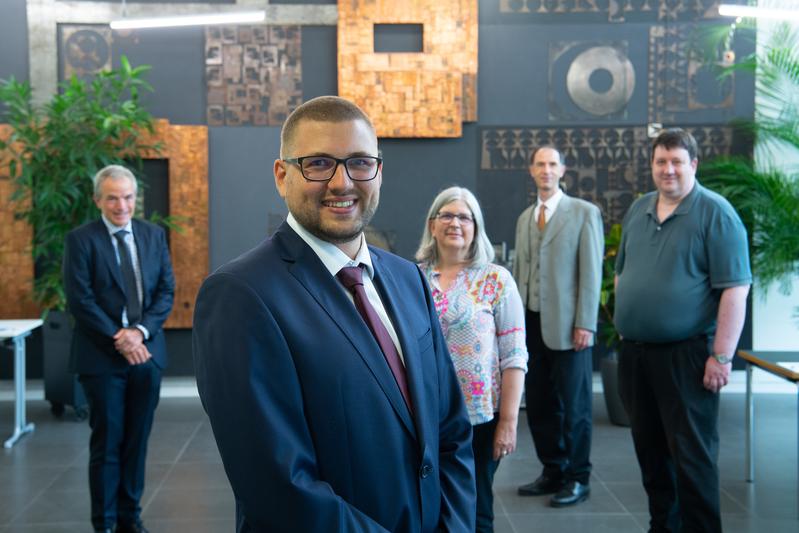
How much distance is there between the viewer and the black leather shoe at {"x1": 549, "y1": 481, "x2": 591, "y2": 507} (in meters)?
4.59

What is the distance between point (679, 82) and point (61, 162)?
5.33m

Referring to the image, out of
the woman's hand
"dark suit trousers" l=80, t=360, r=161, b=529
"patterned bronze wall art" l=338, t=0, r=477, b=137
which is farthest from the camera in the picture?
"patterned bronze wall art" l=338, t=0, r=477, b=137

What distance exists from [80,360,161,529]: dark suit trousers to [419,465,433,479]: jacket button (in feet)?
8.82

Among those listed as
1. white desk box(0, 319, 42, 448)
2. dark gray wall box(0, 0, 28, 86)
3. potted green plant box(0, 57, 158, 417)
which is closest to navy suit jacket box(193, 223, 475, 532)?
white desk box(0, 319, 42, 448)

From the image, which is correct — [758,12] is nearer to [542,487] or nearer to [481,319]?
[542,487]

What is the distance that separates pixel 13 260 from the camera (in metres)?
7.27

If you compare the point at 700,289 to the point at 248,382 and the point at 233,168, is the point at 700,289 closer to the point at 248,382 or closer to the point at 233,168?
the point at 248,382

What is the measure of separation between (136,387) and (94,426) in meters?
0.26

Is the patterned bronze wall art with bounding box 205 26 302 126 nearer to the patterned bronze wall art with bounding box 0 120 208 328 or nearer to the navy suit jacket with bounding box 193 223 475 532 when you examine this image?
the patterned bronze wall art with bounding box 0 120 208 328

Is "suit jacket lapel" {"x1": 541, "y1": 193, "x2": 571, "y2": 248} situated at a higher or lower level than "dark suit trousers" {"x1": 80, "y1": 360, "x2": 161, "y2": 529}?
higher

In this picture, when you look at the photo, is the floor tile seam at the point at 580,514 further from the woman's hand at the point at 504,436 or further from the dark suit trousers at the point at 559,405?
the woman's hand at the point at 504,436

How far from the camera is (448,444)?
6.11 ft

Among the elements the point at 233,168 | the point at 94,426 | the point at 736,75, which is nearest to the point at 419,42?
the point at 233,168

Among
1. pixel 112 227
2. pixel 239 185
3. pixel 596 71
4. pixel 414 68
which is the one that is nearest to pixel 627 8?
pixel 596 71
